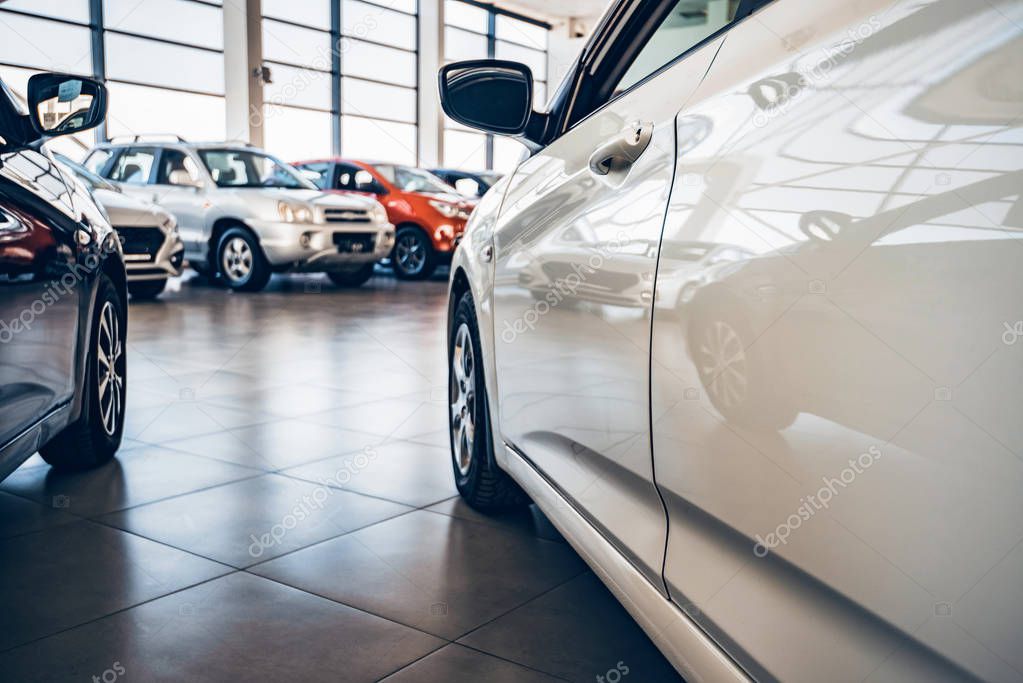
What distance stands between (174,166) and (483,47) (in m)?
15.8

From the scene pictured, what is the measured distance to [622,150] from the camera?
5.51 ft

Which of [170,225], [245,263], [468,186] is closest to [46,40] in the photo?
[468,186]

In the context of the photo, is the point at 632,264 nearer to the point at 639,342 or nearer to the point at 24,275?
the point at 639,342

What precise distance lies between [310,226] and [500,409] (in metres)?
8.59

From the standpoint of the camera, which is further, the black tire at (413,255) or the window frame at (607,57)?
the black tire at (413,255)

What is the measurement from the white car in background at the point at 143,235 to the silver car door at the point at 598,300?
7.05m

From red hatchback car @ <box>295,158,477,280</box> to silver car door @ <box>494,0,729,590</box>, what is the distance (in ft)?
34.2

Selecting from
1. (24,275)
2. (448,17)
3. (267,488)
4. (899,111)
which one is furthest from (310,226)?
(448,17)

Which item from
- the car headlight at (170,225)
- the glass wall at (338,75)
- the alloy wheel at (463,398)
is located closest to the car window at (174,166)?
the car headlight at (170,225)

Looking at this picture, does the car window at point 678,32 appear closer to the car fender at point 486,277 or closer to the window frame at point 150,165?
the car fender at point 486,277

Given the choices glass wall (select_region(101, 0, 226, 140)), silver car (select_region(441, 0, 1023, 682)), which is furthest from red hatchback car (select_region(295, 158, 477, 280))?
silver car (select_region(441, 0, 1023, 682))

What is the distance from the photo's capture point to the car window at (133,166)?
11141mm

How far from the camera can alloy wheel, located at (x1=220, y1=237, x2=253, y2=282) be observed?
1072cm

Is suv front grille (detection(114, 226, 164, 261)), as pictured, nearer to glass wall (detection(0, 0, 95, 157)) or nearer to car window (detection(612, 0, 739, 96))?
glass wall (detection(0, 0, 95, 157))
